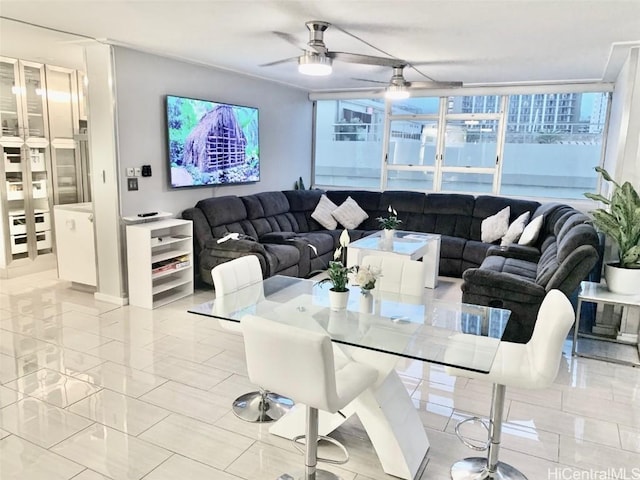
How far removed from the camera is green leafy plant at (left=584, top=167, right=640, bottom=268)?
3.79 meters

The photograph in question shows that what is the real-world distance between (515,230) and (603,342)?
194cm

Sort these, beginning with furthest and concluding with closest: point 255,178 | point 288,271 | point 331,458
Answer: point 255,178, point 288,271, point 331,458

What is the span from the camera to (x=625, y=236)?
3850 millimetres

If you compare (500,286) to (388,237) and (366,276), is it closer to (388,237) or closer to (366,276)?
(388,237)

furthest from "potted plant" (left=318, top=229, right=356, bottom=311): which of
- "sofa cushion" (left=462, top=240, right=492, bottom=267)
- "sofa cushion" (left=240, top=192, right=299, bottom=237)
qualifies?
"sofa cushion" (left=462, top=240, right=492, bottom=267)

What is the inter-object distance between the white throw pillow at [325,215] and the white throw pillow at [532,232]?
2554 mm

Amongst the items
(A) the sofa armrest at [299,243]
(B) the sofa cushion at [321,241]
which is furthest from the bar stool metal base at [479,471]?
(B) the sofa cushion at [321,241]

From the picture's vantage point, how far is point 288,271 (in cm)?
549

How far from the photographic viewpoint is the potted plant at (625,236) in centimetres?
379

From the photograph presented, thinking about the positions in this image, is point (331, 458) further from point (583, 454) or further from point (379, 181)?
point (379, 181)

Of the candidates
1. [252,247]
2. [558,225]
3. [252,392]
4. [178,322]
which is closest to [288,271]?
[252,247]

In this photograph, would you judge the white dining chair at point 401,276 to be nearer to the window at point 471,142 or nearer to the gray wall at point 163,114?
the gray wall at point 163,114

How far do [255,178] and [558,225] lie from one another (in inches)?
149

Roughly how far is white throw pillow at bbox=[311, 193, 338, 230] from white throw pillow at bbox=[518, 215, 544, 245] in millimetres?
2554
